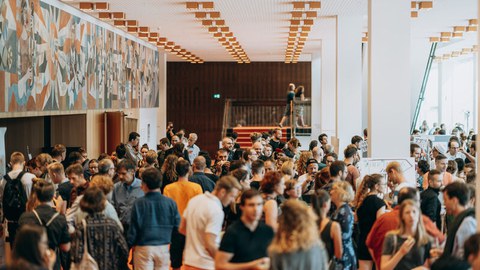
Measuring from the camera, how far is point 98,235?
8172mm

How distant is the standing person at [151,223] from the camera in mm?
8984

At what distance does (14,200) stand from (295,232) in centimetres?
579

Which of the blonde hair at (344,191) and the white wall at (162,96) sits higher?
the white wall at (162,96)

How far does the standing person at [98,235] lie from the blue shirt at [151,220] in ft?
2.28

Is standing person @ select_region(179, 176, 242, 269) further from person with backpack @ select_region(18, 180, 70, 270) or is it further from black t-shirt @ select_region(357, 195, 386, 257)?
black t-shirt @ select_region(357, 195, 386, 257)

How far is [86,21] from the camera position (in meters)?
23.2

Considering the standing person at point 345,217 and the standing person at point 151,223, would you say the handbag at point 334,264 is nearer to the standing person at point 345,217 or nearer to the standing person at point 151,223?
the standing person at point 345,217

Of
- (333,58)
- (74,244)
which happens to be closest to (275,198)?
(74,244)

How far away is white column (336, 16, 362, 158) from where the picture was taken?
80.8 ft

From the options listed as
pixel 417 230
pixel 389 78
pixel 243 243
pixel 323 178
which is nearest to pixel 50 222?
pixel 243 243

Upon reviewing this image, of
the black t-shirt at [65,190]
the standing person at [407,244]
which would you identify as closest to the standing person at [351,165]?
the black t-shirt at [65,190]

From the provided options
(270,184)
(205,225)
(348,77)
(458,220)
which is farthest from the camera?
(348,77)

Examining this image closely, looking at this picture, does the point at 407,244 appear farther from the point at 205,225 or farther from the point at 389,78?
the point at 389,78

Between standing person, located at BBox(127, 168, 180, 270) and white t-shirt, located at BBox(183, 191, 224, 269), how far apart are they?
0.91 metres
